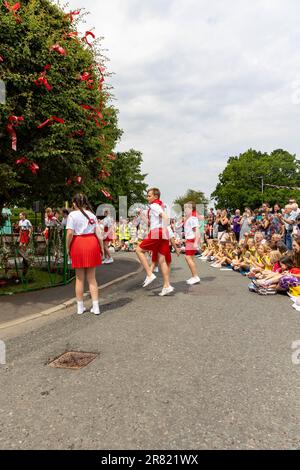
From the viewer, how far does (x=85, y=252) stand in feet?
18.5

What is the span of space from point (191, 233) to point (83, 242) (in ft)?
12.0

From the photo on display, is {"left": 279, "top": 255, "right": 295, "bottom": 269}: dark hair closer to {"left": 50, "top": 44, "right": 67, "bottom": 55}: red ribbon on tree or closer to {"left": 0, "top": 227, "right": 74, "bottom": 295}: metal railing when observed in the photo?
{"left": 0, "top": 227, "right": 74, "bottom": 295}: metal railing

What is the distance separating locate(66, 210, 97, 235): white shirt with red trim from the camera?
18.4 feet

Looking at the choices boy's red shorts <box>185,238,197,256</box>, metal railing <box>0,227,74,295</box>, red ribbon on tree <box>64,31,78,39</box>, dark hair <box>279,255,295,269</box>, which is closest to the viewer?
red ribbon on tree <box>64,31,78,39</box>

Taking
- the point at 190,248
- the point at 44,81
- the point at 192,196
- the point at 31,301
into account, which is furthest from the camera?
the point at 192,196

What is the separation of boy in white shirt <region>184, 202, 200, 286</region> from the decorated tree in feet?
8.87

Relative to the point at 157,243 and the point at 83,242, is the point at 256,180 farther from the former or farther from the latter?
the point at 83,242

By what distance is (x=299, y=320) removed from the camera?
5316 mm

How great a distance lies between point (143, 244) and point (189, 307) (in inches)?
69.3

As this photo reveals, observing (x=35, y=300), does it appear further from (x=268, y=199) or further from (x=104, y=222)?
(x=268, y=199)

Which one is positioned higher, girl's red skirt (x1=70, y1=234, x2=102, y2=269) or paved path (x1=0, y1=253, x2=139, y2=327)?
girl's red skirt (x1=70, y1=234, x2=102, y2=269)

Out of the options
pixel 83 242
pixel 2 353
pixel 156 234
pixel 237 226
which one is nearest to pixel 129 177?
pixel 237 226

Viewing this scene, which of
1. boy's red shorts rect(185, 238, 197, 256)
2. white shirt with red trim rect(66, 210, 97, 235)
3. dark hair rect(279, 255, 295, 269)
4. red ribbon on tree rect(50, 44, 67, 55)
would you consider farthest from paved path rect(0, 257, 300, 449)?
red ribbon on tree rect(50, 44, 67, 55)

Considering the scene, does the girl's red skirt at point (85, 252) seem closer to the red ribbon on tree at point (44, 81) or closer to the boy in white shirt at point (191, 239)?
the red ribbon on tree at point (44, 81)
